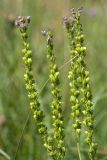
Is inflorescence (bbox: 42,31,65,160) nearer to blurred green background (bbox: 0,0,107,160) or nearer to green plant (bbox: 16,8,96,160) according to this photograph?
green plant (bbox: 16,8,96,160)

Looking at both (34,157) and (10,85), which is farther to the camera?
(10,85)

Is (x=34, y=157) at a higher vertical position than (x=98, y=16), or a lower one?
lower

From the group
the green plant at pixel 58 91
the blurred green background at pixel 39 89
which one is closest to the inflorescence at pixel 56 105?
the green plant at pixel 58 91

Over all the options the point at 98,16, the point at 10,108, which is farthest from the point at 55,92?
the point at 98,16

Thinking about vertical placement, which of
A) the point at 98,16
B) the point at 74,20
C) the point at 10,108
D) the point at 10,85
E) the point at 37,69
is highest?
the point at 98,16

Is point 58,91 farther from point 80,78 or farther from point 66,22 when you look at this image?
point 66,22

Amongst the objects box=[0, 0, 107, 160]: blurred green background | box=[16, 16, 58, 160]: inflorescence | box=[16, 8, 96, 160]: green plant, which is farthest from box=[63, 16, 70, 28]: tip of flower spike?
box=[0, 0, 107, 160]: blurred green background

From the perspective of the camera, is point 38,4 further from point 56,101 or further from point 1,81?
point 56,101

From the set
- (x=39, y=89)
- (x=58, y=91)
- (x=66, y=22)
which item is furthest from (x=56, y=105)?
(x=39, y=89)

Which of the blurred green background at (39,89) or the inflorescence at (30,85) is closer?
the inflorescence at (30,85)

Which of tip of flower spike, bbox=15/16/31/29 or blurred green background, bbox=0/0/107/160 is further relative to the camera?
blurred green background, bbox=0/0/107/160

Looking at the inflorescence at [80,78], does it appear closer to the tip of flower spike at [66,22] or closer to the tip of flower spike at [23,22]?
the tip of flower spike at [66,22]
